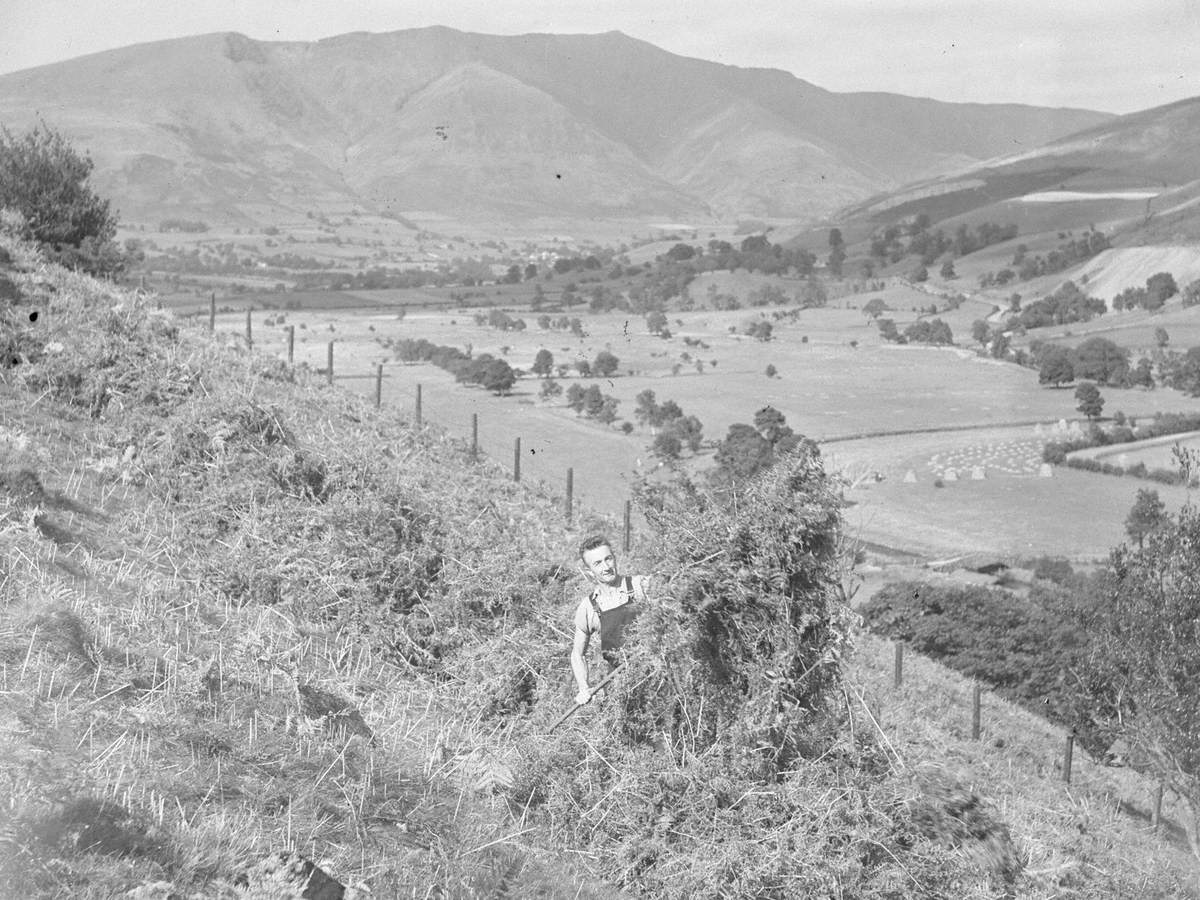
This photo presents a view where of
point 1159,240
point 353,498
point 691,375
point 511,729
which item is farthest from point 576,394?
point 1159,240

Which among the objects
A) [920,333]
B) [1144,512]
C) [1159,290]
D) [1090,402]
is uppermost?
[1159,290]

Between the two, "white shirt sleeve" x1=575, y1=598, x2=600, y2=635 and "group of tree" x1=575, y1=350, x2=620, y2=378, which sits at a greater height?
"white shirt sleeve" x1=575, y1=598, x2=600, y2=635

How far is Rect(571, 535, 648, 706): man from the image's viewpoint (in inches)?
321

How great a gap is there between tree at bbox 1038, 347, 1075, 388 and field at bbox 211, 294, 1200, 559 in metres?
0.86

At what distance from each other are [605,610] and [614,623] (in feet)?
0.33

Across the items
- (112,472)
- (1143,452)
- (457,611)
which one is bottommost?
(1143,452)

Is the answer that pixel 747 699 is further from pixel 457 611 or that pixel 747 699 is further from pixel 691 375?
pixel 691 375

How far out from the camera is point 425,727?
863cm

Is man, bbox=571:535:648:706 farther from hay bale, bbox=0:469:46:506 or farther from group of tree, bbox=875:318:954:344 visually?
group of tree, bbox=875:318:954:344

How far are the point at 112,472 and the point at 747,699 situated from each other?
703 centimetres

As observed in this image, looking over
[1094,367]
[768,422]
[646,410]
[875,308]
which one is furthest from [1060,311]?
[768,422]

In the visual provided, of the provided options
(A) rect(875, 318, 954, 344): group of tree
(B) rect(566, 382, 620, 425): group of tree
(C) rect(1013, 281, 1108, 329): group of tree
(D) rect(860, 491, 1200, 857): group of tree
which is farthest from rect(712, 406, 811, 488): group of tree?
(C) rect(1013, 281, 1108, 329): group of tree

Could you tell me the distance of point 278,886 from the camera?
17.3 ft

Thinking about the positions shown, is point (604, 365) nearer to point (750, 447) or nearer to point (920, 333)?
point (920, 333)
